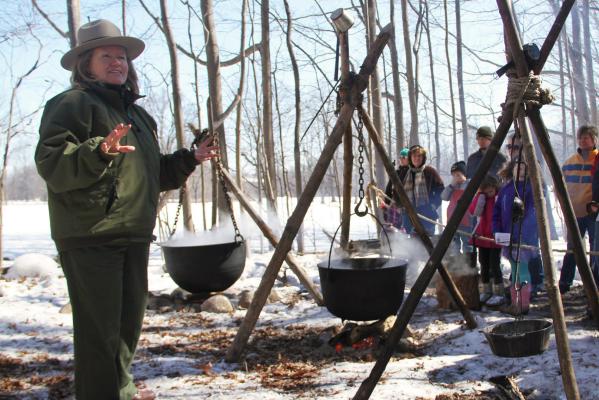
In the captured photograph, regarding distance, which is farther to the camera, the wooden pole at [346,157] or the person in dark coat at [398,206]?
the person in dark coat at [398,206]

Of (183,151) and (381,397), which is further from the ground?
(183,151)

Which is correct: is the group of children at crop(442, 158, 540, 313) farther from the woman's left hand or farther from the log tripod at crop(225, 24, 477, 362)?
the woman's left hand

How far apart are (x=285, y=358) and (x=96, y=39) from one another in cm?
266

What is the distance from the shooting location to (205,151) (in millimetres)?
3186

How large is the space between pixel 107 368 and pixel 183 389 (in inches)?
37.0

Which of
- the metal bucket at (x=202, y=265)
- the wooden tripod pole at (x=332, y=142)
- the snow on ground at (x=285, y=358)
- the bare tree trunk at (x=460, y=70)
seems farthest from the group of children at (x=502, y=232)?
the bare tree trunk at (x=460, y=70)

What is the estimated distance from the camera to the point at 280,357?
154 inches

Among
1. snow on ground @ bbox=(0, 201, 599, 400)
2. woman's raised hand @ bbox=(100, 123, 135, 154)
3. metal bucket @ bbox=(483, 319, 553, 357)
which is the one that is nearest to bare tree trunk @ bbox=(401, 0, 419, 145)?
snow on ground @ bbox=(0, 201, 599, 400)

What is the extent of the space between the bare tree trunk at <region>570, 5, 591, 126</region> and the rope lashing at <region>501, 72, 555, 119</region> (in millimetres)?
13012

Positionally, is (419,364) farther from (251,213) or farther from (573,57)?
(573,57)

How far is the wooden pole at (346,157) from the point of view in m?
3.60

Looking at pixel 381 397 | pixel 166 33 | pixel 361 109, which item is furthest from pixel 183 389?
pixel 166 33

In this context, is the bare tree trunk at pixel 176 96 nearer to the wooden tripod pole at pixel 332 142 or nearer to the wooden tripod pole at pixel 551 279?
the wooden tripod pole at pixel 332 142

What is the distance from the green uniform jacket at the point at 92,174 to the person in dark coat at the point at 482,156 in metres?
4.20
